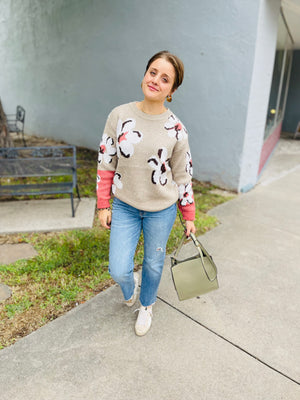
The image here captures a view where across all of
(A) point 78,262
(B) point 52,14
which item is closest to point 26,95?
(B) point 52,14

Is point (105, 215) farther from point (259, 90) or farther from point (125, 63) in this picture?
point (125, 63)

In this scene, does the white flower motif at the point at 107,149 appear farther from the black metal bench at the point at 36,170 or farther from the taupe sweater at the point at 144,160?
the black metal bench at the point at 36,170

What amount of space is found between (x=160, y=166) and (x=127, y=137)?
0.26m

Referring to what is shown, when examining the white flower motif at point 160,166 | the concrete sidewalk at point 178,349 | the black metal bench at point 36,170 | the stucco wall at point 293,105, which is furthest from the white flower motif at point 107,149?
the stucco wall at point 293,105

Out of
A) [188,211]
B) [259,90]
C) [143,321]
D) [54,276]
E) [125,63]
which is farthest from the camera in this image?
[125,63]

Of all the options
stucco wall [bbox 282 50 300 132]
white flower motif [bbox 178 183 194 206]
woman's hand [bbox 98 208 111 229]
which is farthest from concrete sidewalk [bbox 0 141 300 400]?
stucco wall [bbox 282 50 300 132]

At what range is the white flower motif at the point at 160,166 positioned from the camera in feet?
6.13

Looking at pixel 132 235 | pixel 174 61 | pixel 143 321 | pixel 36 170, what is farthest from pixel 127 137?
pixel 36 170

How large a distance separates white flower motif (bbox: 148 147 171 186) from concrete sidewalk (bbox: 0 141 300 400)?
1141 millimetres

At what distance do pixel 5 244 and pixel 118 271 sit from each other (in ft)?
6.51

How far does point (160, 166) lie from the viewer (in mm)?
1910

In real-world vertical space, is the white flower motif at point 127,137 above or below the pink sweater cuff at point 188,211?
above

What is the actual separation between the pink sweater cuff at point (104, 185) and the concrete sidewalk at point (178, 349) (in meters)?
0.96

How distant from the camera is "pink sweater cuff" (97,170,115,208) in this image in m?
2.02
